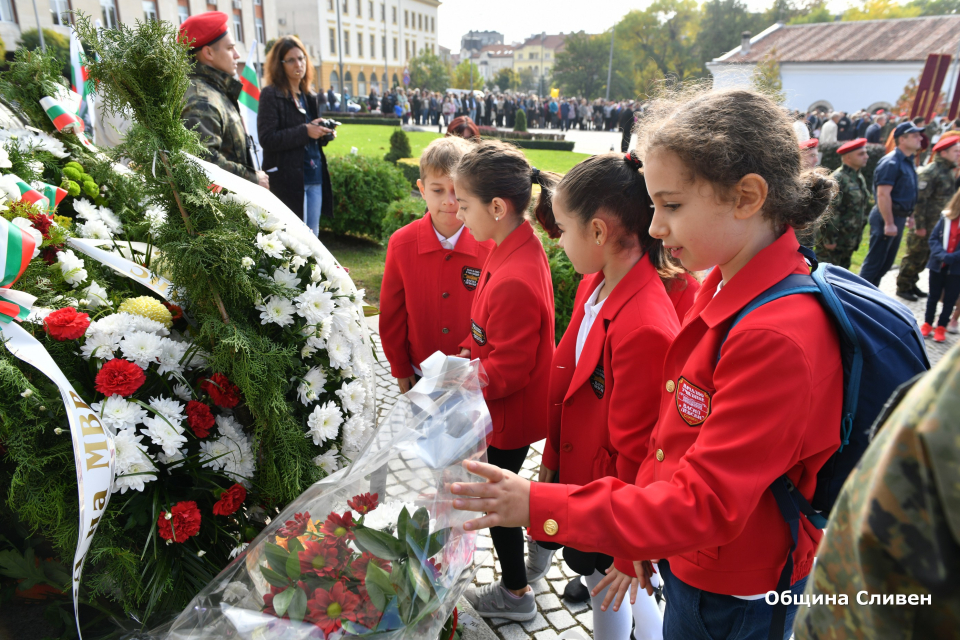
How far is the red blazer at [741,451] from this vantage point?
112 centimetres

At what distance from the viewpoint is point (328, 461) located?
76.2 inches

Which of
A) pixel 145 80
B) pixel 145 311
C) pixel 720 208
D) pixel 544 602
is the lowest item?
pixel 544 602

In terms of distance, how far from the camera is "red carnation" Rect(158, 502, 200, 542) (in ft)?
5.27

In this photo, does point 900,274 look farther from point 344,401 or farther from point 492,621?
point 344,401

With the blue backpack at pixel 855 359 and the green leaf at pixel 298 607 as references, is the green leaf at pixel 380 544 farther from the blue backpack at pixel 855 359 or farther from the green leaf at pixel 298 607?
the blue backpack at pixel 855 359

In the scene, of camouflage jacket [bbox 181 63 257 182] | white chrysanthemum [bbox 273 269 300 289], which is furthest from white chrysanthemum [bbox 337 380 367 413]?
camouflage jacket [bbox 181 63 257 182]

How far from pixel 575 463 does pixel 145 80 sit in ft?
5.56

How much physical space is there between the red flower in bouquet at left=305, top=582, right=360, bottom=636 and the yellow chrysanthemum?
967 mm

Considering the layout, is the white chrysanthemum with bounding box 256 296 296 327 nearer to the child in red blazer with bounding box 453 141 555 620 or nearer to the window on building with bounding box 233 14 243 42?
the child in red blazer with bounding box 453 141 555 620

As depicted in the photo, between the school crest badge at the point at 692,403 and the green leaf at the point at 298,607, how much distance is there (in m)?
0.96

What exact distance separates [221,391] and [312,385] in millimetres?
274

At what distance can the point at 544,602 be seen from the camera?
8.73 feet

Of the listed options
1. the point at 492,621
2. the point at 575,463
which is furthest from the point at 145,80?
the point at 492,621

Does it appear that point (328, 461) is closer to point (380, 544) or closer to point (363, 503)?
point (363, 503)
